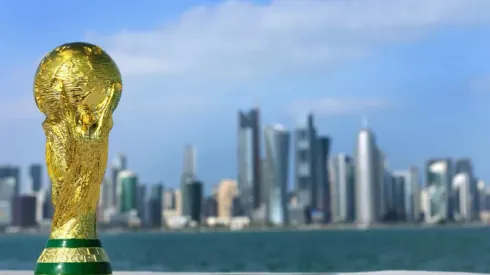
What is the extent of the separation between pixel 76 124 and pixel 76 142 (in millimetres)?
212

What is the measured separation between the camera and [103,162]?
33.7 ft

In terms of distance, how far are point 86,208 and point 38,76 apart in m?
1.65

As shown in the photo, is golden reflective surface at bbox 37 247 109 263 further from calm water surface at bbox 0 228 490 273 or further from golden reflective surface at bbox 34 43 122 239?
calm water surface at bbox 0 228 490 273

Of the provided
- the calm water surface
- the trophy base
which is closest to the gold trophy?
the trophy base

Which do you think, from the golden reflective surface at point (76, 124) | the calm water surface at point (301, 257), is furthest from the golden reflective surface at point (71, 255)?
the calm water surface at point (301, 257)

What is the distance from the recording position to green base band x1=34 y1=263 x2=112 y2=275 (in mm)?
9742

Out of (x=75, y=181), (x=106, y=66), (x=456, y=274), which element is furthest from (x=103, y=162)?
(x=456, y=274)

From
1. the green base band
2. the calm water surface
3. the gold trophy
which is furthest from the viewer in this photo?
the calm water surface

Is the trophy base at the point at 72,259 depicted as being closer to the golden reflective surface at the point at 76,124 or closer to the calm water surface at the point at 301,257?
the golden reflective surface at the point at 76,124

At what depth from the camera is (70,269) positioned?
9.75m

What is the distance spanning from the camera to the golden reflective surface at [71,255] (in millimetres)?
9789

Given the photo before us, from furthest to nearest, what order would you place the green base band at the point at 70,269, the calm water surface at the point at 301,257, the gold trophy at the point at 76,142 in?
the calm water surface at the point at 301,257
the gold trophy at the point at 76,142
the green base band at the point at 70,269

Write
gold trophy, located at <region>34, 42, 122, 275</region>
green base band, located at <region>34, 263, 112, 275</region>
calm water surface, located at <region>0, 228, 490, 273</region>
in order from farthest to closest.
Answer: calm water surface, located at <region>0, 228, 490, 273</region>, gold trophy, located at <region>34, 42, 122, 275</region>, green base band, located at <region>34, 263, 112, 275</region>

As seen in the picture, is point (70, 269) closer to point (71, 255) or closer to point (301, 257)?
point (71, 255)
